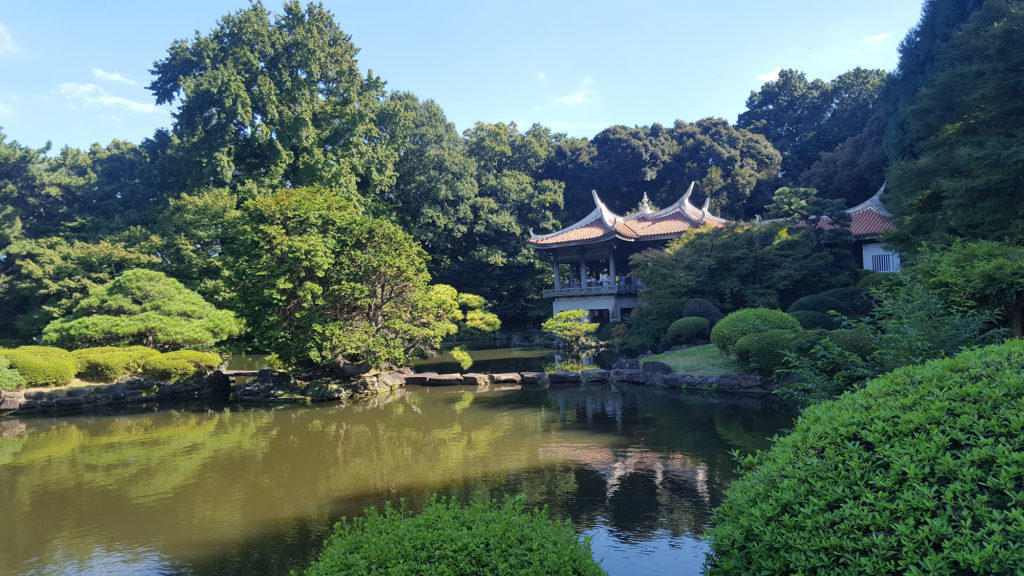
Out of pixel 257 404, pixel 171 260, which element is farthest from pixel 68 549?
pixel 171 260

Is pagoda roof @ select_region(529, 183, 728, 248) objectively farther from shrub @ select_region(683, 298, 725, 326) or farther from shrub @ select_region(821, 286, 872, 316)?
shrub @ select_region(821, 286, 872, 316)

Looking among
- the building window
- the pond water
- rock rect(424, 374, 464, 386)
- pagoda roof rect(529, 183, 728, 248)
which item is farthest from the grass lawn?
pagoda roof rect(529, 183, 728, 248)

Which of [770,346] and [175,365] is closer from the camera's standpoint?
[770,346]

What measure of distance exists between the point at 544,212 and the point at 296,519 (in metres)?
26.7

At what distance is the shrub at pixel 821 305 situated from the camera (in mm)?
14539

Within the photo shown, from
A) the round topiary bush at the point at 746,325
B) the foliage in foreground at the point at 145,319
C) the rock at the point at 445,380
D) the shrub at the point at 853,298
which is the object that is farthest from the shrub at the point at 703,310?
the foliage in foreground at the point at 145,319

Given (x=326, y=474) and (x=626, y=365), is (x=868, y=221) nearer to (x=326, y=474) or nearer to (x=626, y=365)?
(x=626, y=365)

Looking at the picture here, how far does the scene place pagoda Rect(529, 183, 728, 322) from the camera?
25.0 metres

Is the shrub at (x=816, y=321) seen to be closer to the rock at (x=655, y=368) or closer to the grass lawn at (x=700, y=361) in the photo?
the grass lawn at (x=700, y=361)

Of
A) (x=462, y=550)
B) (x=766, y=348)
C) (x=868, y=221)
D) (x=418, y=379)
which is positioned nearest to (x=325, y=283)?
(x=418, y=379)

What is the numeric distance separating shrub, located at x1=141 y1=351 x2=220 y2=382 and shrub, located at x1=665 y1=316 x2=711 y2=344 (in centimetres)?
1224

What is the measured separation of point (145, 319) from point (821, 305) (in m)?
16.7

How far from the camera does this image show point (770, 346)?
11273 mm

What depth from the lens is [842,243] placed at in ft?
61.5
